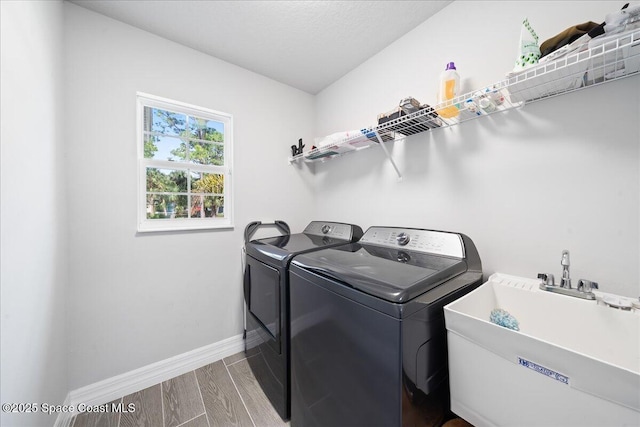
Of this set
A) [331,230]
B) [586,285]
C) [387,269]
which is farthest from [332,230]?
[586,285]

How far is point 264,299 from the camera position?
1.62 meters

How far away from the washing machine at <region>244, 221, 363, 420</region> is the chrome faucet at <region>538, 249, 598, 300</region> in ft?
3.63

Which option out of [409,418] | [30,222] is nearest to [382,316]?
[409,418]

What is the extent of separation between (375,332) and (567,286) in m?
0.87

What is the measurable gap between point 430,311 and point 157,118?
2296 millimetres

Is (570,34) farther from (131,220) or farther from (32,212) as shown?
(131,220)

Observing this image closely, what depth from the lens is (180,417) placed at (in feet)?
4.75

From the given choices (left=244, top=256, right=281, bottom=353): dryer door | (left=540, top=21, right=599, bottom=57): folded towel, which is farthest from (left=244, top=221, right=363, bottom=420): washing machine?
(left=540, top=21, right=599, bottom=57): folded towel

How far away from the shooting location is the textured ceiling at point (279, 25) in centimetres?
149

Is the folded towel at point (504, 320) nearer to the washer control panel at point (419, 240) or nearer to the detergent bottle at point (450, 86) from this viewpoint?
the washer control panel at point (419, 240)

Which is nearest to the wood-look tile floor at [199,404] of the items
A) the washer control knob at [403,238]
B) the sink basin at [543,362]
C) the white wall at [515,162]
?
the sink basin at [543,362]

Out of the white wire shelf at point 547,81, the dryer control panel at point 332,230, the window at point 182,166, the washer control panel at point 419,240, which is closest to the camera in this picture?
the white wire shelf at point 547,81

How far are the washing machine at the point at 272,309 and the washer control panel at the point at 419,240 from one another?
0.89 feet

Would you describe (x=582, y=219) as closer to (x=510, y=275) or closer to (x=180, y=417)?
(x=510, y=275)
